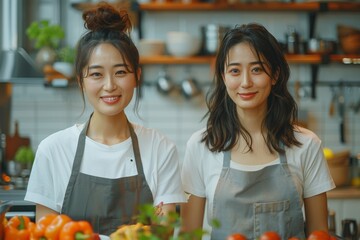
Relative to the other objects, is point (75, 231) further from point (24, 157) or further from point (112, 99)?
point (24, 157)

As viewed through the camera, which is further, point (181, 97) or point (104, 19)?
point (181, 97)

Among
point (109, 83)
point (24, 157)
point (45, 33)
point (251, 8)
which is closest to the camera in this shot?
point (109, 83)

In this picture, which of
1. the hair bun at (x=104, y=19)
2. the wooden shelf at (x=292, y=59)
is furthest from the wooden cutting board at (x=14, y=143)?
the hair bun at (x=104, y=19)

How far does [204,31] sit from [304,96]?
0.84 m

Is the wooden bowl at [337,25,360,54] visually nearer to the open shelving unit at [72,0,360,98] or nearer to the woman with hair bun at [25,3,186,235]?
the open shelving unit at [72,0,360,98]

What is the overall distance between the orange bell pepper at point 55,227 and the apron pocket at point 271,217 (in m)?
0.76

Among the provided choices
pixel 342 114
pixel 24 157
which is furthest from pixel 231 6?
pixel 24 157

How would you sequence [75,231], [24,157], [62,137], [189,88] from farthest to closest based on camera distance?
[189,88] < [24,157] < [62,137] < [75,231]

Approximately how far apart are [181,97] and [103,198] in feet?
9.15

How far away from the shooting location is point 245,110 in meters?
2.64

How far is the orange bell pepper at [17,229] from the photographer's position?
2.14 m

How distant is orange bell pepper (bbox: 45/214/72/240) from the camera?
6.70 feet

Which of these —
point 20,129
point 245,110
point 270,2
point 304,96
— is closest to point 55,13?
point 20,129

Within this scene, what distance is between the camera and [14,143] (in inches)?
193
